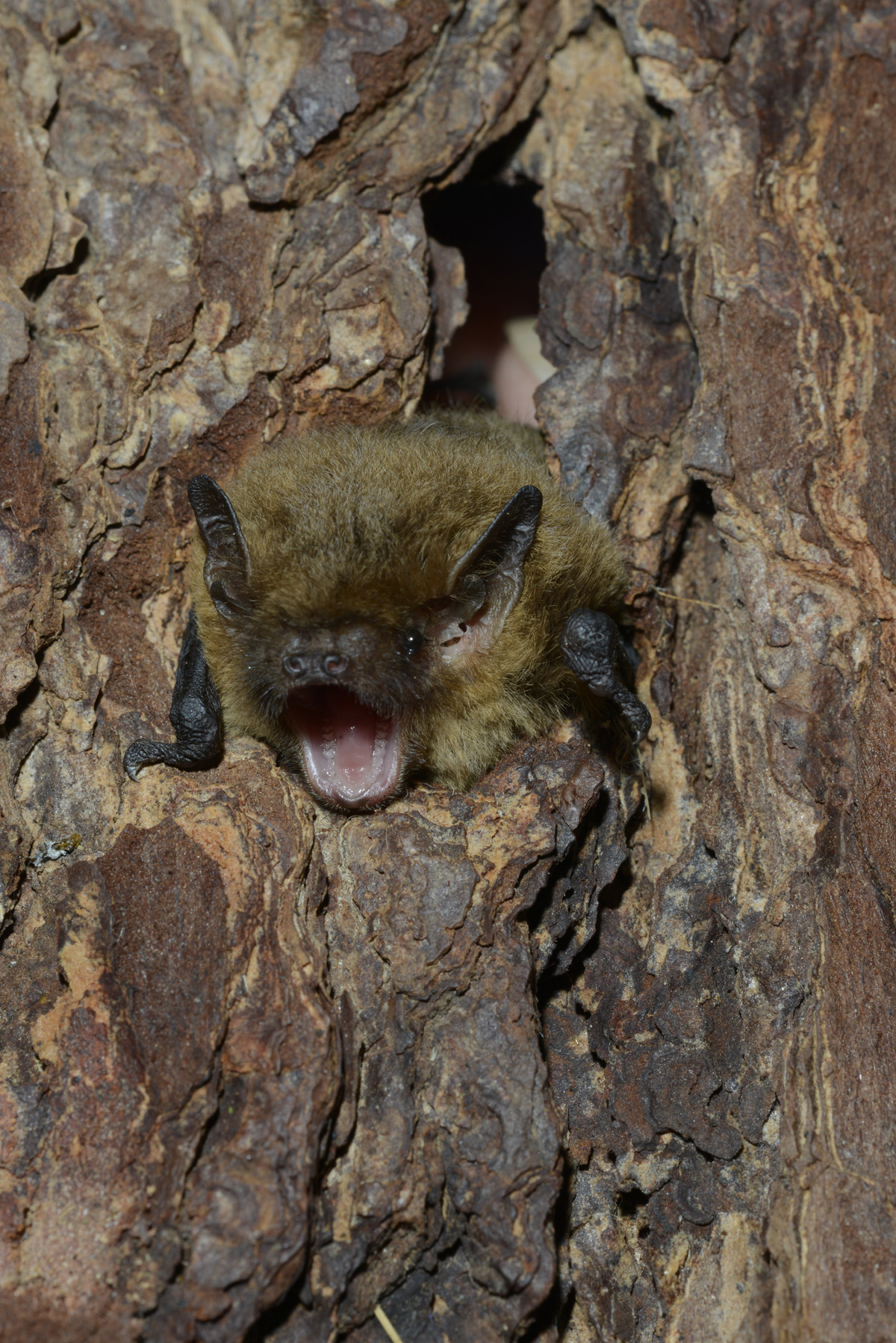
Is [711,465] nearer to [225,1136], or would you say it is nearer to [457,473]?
[457,473]

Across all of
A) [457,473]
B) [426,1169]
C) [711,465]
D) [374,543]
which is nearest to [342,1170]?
[426,1169]

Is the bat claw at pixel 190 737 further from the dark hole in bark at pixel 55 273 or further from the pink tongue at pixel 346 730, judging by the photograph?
the dark hole in bark at pixel 55 273

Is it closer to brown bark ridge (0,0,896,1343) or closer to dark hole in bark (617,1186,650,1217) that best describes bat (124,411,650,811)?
brown bark ridge (0,0,896,1343)

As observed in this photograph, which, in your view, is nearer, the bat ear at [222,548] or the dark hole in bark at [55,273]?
the bat ear at [222,548]

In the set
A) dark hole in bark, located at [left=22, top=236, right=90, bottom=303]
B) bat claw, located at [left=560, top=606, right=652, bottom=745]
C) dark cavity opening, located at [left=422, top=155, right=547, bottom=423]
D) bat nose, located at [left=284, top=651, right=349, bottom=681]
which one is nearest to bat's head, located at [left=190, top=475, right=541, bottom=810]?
bat nose, located at [left=284, top=651, right=349, bottom=681]

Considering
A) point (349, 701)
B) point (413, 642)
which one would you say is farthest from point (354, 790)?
point (413, 642)

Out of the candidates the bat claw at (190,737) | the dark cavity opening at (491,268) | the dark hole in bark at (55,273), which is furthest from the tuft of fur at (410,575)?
the dark cavity opening at (491,268)

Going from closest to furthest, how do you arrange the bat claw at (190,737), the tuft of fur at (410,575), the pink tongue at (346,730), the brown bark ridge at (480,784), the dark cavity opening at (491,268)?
the brown bark ridge at (480,784) < the tuft of fur at (410,575) < the bat claw at (190,737) < the pink tongue at (346,730) < the dark cavity opening at (491,268)
